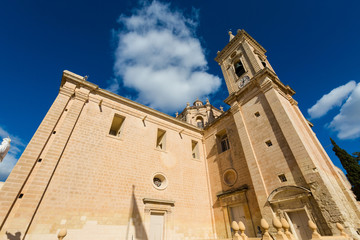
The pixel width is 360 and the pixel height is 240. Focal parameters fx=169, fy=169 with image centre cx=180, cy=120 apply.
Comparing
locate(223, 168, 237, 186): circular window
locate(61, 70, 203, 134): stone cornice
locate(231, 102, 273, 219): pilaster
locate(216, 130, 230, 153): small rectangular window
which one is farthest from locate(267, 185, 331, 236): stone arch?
locate(61, 70, 203, 134): stone cornice

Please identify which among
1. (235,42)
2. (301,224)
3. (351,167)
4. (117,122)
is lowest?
(301,224)

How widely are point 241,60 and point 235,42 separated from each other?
9.54 ft

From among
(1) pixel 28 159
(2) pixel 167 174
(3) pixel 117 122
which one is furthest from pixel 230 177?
(1) pixel 28 159

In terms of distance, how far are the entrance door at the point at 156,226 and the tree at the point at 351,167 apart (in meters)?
23.4

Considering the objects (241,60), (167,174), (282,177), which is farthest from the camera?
(241,60)

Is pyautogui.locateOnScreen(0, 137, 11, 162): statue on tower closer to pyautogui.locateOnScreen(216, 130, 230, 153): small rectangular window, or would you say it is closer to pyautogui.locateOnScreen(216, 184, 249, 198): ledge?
pyautogui.locateOnScreen(216, 184, 249, 198): ledge

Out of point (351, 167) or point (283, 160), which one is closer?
point (283, 160)

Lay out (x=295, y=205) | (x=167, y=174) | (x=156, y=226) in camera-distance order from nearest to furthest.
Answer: (x=295, y=205), (x=156, y=226), (x=167, y=174)

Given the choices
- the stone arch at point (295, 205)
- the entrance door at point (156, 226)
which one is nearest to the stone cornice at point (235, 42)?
the stone arch at point (295, 205)

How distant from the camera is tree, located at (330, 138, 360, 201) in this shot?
66.6ft

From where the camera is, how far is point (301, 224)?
8.06 metres

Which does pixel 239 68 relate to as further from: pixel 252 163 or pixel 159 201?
pixel 159 201

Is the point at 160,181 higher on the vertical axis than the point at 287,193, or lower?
higher

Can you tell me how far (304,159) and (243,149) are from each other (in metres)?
3.78
